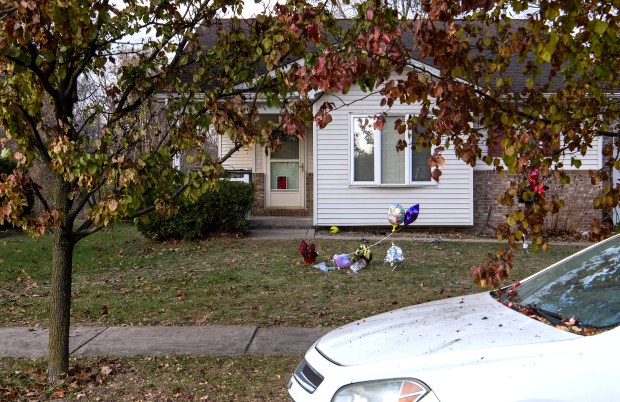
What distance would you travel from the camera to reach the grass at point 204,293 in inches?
219

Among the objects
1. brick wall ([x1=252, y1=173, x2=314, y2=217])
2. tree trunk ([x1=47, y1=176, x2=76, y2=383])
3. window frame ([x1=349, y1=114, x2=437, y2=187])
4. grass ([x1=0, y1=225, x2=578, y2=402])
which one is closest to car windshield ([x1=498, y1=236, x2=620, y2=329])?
grass ([x1=0, y1=225, x2=578, y2=402])

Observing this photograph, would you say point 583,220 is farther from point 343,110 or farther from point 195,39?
point 195,39

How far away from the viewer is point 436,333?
10.8 ft

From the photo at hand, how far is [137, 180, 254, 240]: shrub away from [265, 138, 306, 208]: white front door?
299 cm

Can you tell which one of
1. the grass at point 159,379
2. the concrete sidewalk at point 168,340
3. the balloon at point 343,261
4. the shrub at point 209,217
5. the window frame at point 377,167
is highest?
the window frame at point 377,167

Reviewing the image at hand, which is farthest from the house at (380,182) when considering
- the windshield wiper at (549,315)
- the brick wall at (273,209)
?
the windshield wiper at (549,315)

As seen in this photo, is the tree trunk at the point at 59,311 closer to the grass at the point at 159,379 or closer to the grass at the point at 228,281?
the grass at the point at 159,379

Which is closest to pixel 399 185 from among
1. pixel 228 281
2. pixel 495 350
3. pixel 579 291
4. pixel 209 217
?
pixel 209 217

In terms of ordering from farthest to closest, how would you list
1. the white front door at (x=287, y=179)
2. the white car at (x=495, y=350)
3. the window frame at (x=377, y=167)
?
the white front door at (x=287, y=179) → the window frame at (x=377, y=167) → the white car at (x=495, y=350)

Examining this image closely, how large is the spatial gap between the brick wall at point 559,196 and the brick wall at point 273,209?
4148 millimetres

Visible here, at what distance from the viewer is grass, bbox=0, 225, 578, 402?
5566mm

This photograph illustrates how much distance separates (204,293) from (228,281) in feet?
2.50

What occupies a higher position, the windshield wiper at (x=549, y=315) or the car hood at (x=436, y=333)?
the windshield wiper at (x=549, y=315)

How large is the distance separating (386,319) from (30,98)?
11.4ft
